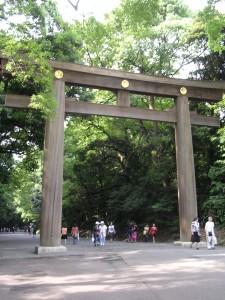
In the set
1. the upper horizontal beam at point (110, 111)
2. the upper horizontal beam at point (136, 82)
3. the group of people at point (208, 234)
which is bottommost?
the group of people at point (208, 234)

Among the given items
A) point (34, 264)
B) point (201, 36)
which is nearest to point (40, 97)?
point (34, 264)

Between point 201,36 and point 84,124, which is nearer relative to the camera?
point 201,36

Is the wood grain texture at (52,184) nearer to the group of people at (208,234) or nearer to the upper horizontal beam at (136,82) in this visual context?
the upper horizontal beam at (136,82)

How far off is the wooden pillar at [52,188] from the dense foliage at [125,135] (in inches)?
132

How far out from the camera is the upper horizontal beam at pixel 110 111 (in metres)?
12.9

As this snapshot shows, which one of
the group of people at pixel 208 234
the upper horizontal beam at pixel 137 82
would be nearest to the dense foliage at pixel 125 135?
the upper horizontal beam at pixel 137 82

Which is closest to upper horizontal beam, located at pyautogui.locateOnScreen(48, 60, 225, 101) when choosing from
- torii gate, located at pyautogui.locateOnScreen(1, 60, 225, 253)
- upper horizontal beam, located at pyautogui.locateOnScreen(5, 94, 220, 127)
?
torii gate, located at pyautogui.locateOnScreen(1, 60, 225, 253)

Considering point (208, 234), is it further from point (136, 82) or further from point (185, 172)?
point (136, 82)

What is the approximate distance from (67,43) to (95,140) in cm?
923

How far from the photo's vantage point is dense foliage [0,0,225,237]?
17.2m

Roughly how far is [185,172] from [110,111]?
4.40 meters

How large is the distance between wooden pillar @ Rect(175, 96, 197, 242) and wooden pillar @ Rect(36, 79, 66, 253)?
560 centimetres

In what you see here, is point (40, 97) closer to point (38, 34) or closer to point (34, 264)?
point (34, 264)

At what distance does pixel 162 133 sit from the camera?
23.2 meters
